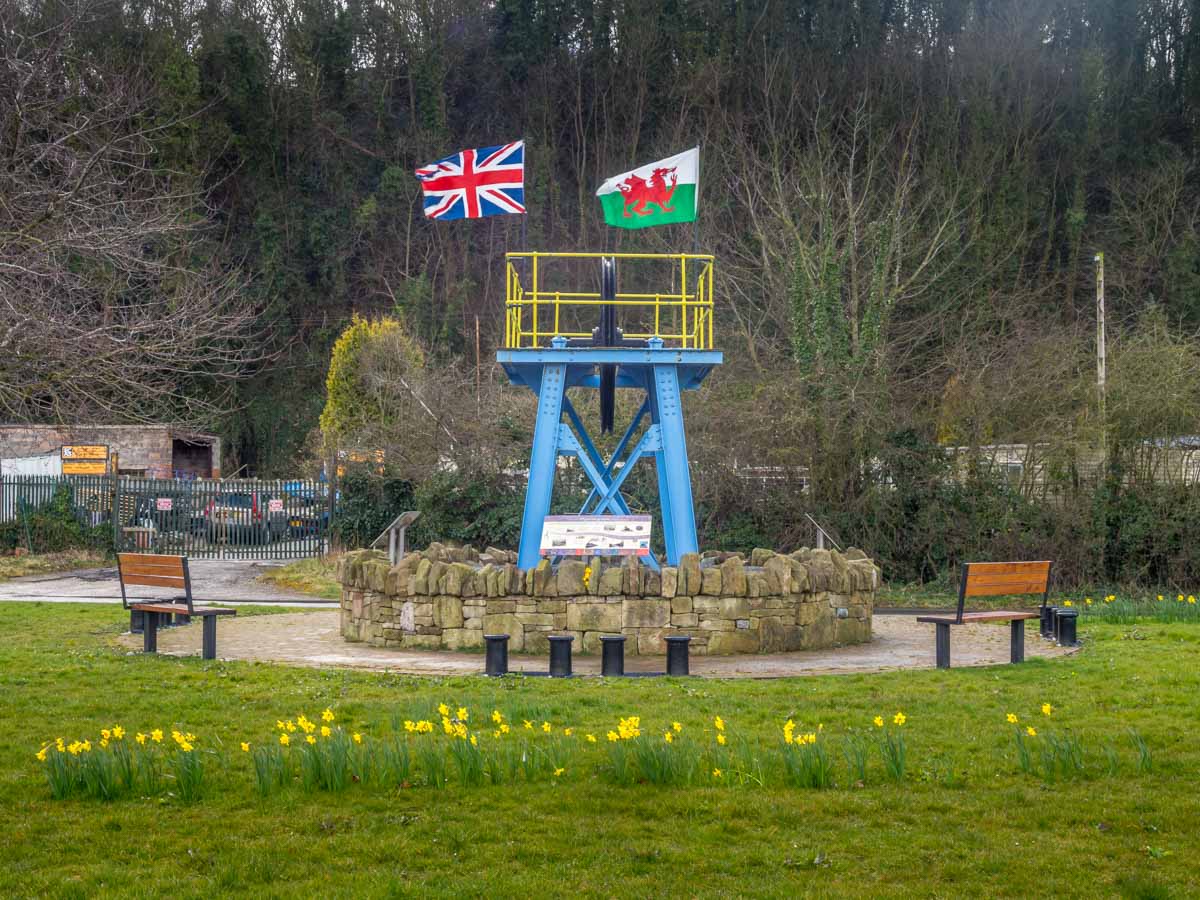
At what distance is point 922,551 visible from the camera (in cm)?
2614

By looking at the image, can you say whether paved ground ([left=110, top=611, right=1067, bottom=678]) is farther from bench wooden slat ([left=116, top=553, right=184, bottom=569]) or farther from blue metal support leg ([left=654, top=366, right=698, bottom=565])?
blue metal support leg ([left=654, top=366, right=698, bottom=565])

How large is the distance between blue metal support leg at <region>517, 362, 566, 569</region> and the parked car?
62.8ft

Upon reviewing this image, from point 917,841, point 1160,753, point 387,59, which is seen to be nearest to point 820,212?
point 1160,753

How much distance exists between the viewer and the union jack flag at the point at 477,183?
1781 cm

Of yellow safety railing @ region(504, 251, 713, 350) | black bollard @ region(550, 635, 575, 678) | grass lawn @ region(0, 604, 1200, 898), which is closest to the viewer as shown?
grass lawn @ region(0, 604, 1200, 898)

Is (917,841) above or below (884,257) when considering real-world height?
below

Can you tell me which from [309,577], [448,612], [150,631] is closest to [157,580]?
[150,631]

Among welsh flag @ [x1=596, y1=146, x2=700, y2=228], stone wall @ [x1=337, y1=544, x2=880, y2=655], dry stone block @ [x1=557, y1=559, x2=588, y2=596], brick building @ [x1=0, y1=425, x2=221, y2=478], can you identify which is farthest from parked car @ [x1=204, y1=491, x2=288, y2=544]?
dry stone block @ [x1=557, y1=559, x2=588, y2=596]

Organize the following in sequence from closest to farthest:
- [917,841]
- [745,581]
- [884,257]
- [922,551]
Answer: [917,841]
[745,581]
[922,551]
[884,257]

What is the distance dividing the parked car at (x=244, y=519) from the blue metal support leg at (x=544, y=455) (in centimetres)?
1913

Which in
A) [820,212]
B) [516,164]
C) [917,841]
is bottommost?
[917,841]

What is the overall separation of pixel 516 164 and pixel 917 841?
1307cm

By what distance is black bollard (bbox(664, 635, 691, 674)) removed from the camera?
1216cm

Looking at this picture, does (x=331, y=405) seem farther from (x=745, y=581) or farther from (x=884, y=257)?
(x=745, y=581)
